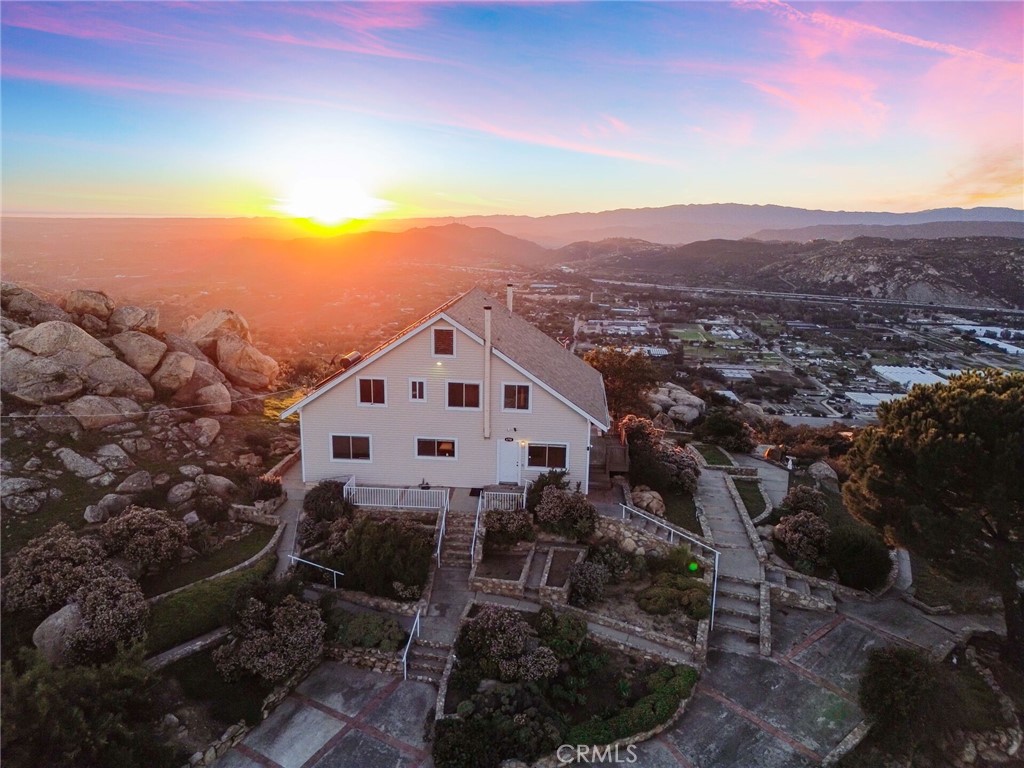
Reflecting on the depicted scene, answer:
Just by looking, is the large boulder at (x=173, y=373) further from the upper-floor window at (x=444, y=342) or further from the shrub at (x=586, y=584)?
the shrub at (x=586, y=584)

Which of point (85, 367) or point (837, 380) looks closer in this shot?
point (85, 367)

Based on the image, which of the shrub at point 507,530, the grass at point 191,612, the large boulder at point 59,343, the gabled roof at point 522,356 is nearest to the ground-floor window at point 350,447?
the gabled roof at point 522,356

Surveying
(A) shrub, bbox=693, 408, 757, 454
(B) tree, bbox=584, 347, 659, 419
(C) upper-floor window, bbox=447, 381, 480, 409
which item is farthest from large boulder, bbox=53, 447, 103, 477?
(A) shrub, bbox=693, 408, 757, 454

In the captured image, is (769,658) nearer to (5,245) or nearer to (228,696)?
(228,696)

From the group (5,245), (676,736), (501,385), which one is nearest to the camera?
(676,736)

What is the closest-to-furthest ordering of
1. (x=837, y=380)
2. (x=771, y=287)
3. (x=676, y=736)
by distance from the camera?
(x=676, y=736)
(x=837, y=380)
(x=771, y=287)

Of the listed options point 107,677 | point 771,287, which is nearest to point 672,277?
point 771,287

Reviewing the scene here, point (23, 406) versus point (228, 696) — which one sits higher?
point (23, 406)
